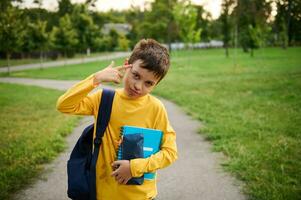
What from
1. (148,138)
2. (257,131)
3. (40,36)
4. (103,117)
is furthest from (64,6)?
(148,138)

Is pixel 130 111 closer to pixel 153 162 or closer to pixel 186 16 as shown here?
pixel 153 162

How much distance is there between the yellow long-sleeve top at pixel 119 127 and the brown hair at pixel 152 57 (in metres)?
0.22

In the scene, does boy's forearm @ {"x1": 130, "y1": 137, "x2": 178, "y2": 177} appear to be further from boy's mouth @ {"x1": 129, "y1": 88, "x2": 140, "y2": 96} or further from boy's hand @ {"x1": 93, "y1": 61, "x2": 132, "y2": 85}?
boy's hand @ {"x1": 93, "y1": 61, "x2": 132, "y2": 85}

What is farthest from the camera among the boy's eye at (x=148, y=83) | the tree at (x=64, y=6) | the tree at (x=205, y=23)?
the tree at (x=205, y=23)

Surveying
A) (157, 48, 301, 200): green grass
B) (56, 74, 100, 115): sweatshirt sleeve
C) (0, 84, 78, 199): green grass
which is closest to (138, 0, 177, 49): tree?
(157, 48, 301, 200): green grass

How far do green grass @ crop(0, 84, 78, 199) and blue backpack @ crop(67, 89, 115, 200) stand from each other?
2099mm

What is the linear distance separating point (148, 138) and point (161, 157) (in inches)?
5.6

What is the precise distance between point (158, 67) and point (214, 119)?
6.00 metres

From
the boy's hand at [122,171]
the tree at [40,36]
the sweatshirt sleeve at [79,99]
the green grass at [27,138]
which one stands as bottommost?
the green grass at [27,138]

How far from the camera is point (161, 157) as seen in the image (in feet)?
7.22

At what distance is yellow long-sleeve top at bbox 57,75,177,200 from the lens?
7.14 ft

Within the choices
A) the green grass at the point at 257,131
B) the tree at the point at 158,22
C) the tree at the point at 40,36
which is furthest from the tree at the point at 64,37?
the green grass at the point at 257,131

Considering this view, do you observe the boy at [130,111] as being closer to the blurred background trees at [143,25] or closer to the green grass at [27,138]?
the green grass at [27,138]

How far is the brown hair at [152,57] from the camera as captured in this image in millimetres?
2152
